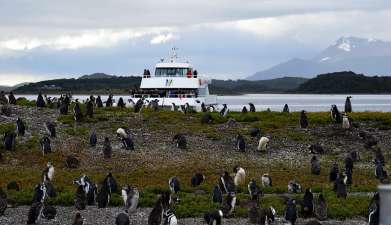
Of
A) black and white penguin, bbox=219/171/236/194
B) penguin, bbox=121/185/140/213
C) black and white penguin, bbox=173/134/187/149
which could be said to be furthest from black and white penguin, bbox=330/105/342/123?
penguin, bbox=121/185/140/213

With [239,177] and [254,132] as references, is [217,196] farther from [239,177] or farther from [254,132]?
[254,132]

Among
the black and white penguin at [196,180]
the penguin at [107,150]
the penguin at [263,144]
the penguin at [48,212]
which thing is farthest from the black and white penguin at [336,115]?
the penguin at [48,212]

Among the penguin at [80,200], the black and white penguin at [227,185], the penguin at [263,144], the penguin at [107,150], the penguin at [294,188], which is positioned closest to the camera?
the penguin at [80,200]

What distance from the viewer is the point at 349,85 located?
5994 inches

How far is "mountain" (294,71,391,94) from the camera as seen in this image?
15225 centimetres

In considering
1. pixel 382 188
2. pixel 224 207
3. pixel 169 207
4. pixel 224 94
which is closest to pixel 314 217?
pixel 224 207

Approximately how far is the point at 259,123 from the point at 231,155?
5.89 m

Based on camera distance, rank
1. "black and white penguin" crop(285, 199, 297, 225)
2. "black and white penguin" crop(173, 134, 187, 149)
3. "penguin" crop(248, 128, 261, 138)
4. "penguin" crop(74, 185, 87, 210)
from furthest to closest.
Answer: "penguin" crop(248, 128, 261, 138)
"black and white penguin" crop(173, 134, 187, 149)
"penguin" crop(74, 185, 87, 210)
"black and white penguin" crop(285, 199, 297, 225)

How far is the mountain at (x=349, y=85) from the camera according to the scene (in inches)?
5994

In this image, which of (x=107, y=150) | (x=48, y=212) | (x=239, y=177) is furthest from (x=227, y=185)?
(x=107, y=150)

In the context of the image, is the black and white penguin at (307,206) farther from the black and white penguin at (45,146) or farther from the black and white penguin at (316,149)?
the black and white penguin at (45,146)

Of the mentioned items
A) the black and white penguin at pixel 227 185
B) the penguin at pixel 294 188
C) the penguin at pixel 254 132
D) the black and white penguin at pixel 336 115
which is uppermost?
the black and white penguin at pixel 336 115

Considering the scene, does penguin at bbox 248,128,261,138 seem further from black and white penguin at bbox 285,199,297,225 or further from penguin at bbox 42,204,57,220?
penguin at bbox 42,204,57,220

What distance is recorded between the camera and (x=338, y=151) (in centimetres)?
2641
